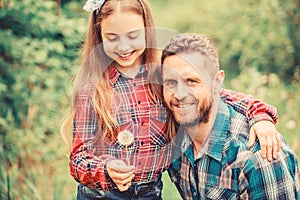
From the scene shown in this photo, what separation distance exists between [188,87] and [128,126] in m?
0.21

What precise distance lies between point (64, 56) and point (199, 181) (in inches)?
52.4

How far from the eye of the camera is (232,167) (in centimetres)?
179

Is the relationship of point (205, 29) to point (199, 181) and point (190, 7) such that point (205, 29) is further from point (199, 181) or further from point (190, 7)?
point (199, 181)

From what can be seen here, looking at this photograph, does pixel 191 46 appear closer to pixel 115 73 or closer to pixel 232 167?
pixel 115 73

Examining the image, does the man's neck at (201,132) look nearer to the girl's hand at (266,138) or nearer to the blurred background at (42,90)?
the girl's hand at (266,138)

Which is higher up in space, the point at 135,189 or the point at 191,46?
the point at 191,46

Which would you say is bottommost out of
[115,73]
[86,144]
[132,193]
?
[132,193]

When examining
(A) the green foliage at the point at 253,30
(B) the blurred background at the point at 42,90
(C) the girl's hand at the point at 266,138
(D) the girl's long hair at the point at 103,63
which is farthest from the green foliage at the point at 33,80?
(C) the girl's hand at the point at 266,138

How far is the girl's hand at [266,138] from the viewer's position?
1759mm

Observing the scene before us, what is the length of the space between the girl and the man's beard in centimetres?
8

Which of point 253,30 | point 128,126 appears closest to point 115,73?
point 128,126

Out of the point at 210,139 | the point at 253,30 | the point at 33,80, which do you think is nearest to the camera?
the point at 210,139

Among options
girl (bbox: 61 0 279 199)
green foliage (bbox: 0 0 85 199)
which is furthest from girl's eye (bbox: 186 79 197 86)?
green foliage (bbox: 0 0 85 199)

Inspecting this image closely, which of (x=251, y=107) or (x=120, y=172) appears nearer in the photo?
(x=120, y=172)
